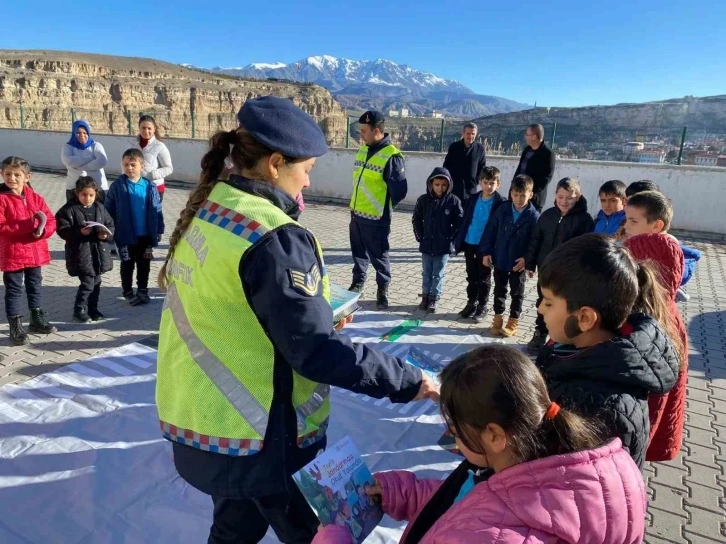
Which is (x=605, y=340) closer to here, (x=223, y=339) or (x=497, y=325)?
(x=223, y=339)

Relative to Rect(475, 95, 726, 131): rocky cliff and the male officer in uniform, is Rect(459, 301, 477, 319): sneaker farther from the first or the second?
Rect(475, 95, 726, 131): rocky cliff

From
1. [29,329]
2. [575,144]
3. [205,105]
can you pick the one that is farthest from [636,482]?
[205,105]

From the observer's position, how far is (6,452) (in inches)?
121

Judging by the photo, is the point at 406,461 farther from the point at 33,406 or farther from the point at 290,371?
the point at 33,406

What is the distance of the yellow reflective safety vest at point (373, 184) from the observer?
5473 mm

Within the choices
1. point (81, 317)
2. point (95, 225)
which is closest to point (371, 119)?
point (95, 225)

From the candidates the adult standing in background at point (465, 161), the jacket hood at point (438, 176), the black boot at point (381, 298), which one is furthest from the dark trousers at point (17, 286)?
the adult standing in background at point (465, 161)

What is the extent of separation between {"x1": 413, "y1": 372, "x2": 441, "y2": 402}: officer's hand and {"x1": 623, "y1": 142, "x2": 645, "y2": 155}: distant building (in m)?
11.6

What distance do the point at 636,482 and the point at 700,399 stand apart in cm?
356

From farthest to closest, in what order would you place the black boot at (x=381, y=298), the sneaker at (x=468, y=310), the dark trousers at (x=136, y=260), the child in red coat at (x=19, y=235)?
1. the black boot at (x=381, y=298)
2. the sneaker at (x=468, y=310)
3. the dark trousers at (x=136, y=260)
4. the child in red coat at (x=19, y=235)

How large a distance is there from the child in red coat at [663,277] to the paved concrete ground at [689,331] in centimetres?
53

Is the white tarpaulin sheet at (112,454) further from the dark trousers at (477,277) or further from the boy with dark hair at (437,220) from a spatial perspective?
the boy with dark hair at (437,220)

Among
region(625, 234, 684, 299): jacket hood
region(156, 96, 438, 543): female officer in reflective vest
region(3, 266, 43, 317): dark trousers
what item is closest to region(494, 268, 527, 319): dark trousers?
region(625, 234, 684, 299): jacket hood

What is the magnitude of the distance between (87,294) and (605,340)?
4806 millimetres
